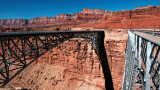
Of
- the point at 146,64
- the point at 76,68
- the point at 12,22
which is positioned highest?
the point at 12,22

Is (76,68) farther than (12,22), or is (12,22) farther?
(12,22)

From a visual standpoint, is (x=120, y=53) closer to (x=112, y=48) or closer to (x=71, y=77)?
(x=112, y=48)

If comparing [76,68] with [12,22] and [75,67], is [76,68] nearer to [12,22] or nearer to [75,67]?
[75,67]

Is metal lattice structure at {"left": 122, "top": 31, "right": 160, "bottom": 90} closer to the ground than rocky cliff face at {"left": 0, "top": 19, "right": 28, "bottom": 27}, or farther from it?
closer to the ground

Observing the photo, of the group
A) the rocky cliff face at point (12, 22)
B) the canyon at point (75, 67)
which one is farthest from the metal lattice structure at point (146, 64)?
the rocky cliff face at point (12, 22)

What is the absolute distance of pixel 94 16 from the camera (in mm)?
87188

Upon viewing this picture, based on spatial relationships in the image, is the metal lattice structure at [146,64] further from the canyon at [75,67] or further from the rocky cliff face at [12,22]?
the rocky cliff face at [12,22]

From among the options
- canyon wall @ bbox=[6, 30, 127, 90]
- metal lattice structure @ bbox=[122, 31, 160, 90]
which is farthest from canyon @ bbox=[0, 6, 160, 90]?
metal lattice structure @ bbox=[122, 31, 160, 90]

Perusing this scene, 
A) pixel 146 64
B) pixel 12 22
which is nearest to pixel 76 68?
pixel 146 64

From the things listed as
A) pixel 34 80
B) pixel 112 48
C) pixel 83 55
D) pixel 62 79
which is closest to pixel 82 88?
pixel 62 79

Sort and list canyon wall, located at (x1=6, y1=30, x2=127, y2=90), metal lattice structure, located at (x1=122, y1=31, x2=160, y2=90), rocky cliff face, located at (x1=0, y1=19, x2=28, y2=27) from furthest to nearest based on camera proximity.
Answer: rocky cliff face, located at (x1=0, y1=19, x2=28, y2=27), canyon wall, located at (x1=6, y1=30, x2=127, y2=90), metal lattice structure, located at (x1=122, y1=31, x2=160, y2=90)

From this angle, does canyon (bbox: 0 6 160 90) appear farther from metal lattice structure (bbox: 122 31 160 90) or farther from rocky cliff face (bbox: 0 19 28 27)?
rocky cliff face (bbox: 0 19 28 27)

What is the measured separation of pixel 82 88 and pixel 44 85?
287 inches

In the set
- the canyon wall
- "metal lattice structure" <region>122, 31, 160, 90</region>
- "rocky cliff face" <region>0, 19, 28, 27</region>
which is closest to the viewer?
"metal lattice structure" <region>122, 31, 160, 90</region>
